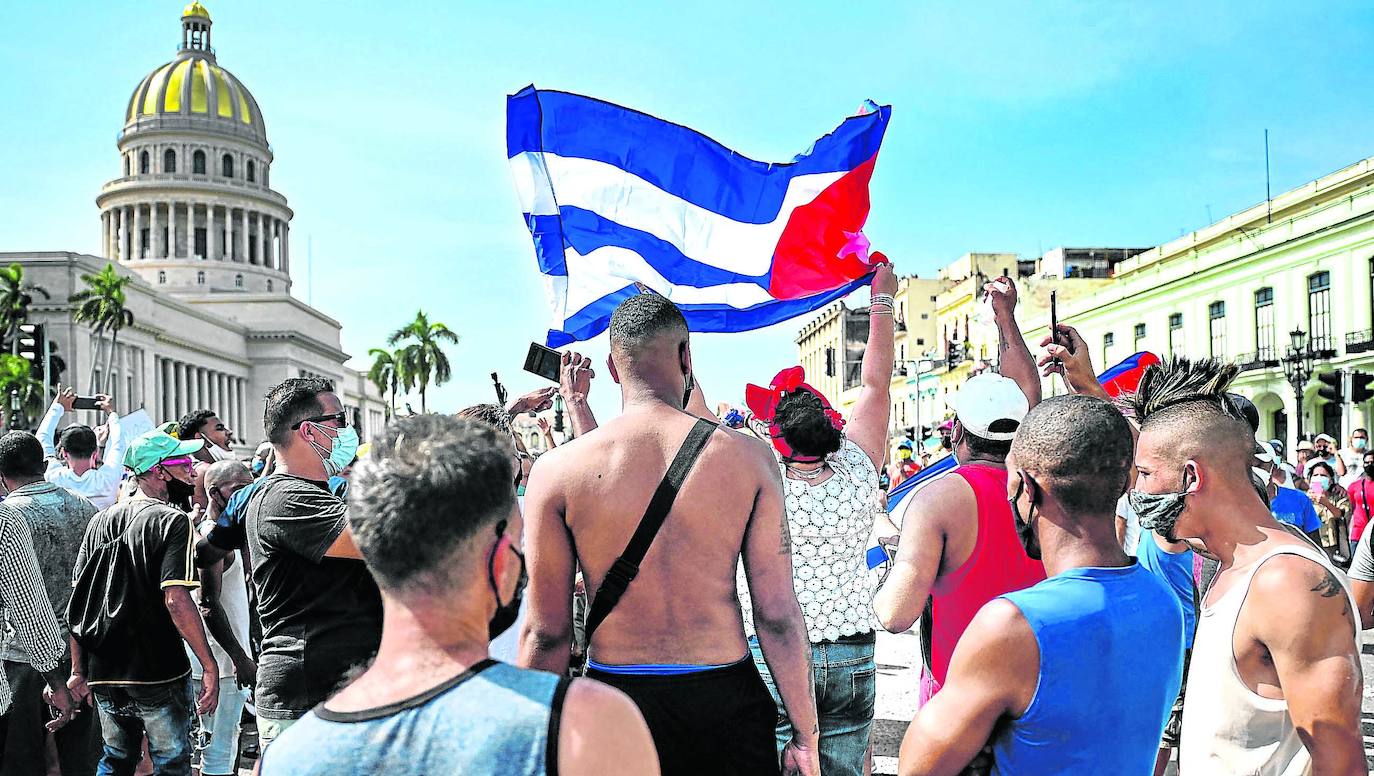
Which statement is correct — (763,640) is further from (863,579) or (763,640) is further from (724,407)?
(724,407)

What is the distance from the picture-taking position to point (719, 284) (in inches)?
234

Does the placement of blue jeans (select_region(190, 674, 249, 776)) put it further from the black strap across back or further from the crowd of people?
the black strap across back

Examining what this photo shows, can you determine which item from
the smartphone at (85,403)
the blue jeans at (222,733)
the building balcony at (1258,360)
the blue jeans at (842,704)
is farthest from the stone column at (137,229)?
the blue jeans at (842,704)

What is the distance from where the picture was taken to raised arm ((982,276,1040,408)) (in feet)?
13.6

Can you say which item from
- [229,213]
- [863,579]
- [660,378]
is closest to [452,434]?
[660,378]

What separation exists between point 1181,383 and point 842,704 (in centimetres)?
168

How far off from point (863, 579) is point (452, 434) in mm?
2858

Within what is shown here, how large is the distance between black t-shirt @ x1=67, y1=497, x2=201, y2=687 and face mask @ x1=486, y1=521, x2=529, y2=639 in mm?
3466

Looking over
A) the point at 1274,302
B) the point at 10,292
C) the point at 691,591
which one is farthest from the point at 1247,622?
the point at 10,292

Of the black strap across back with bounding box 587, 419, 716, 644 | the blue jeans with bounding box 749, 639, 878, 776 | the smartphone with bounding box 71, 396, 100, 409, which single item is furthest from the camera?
the smartphone with bounding box 71, 396, 100, 409

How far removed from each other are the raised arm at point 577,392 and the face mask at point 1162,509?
206cm

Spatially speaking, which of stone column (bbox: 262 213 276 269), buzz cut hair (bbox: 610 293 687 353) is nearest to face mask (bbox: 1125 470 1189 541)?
buzz cut hair (bbox: 610 293 687 353)

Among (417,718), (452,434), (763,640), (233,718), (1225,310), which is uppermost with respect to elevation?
(1225,310)

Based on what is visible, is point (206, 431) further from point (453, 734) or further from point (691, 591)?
point (453, 734)
